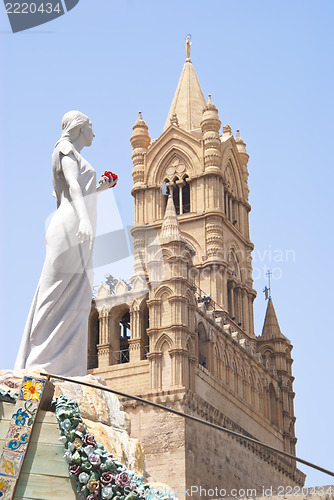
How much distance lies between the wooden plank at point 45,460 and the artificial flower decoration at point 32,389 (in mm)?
471

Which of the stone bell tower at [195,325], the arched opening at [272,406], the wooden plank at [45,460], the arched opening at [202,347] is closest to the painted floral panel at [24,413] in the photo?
the wooden plank at [45,460]

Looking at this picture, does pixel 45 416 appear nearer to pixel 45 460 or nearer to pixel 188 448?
pixel 45 460

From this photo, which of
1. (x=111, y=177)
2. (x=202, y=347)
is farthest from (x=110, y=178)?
(x=202, y=347)

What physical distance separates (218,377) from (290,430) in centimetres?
970

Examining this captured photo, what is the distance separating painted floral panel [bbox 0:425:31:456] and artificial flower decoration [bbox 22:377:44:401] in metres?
0.31

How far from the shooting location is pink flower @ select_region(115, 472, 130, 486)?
31.2 feet

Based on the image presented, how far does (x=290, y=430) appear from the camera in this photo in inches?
2183

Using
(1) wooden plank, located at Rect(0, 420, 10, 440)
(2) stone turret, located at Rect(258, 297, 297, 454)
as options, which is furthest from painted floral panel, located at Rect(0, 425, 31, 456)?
(2) stone turret, located at Rect(258, 297, 297, 454)

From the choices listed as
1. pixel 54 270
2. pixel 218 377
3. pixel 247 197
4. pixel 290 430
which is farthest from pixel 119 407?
pixel 247 197

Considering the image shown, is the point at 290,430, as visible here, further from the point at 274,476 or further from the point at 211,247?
the point at 211,247

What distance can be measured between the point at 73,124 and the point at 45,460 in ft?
16.4

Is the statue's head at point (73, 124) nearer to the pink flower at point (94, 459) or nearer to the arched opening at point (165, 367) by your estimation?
the pink flower at point (94, 459)

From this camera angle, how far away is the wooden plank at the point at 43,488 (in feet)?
31.4

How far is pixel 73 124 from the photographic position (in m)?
13.1
